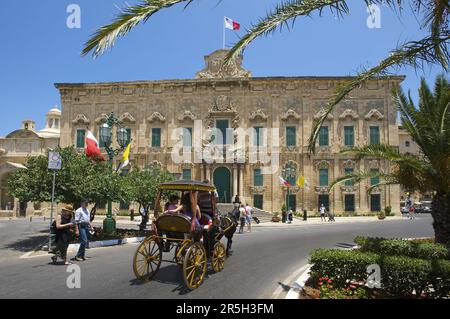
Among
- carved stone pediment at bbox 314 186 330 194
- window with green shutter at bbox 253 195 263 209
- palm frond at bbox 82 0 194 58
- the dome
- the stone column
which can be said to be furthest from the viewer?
the dome

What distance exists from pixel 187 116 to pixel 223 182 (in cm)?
751

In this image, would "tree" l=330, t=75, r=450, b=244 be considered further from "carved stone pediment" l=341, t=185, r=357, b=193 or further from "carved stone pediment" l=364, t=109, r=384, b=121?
"carved stone pediment" l=364, t=109, r=384, b=121

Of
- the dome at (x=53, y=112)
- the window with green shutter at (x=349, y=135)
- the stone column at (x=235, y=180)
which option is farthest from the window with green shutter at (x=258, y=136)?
the dome at (x=53, y=112)

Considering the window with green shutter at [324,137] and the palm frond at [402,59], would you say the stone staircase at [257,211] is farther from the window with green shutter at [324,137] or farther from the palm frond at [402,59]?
the palm frond at [402,59]

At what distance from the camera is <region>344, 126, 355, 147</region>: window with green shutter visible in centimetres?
3475

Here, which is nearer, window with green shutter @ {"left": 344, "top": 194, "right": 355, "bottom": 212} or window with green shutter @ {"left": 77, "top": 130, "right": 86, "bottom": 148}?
window with green shutter @ {"left": 344, "top": 194, "right": 355, "bottom": 212}

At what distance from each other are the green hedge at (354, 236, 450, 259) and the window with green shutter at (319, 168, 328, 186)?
25883 millimetres

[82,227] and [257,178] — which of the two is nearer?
[82,227]

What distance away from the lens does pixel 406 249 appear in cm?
818

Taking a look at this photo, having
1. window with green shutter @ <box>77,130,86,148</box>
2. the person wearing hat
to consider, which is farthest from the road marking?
window with green shutter @ <box>77,130,86,148</box>

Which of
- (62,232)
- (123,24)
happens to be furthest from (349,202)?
(123,24)

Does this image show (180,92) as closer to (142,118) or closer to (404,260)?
(142,118)

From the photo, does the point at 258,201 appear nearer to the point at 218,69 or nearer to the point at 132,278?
the point at 218,69
